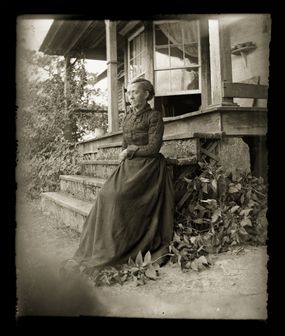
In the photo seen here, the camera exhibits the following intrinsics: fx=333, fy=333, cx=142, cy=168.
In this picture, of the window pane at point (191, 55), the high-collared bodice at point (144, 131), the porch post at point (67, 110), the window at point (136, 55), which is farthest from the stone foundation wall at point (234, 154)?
the window at point (136, 55)

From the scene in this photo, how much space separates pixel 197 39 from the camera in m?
5.53

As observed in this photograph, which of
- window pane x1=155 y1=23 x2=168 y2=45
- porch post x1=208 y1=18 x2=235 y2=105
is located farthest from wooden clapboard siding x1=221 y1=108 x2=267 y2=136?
window pane x1=155 y1=23 x2=168 y2=45

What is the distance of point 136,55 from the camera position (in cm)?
687

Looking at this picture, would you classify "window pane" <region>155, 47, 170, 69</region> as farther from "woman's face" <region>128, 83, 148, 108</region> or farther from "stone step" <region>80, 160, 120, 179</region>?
"woman's face" <region>128, 83, 148, 108</region>

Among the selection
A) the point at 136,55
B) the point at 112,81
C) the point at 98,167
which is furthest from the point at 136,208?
the point at 136,55

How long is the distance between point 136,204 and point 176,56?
12.4ft

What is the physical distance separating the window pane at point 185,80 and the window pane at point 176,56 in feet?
0.40

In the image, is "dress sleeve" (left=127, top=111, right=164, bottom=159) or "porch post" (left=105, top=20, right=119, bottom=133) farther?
"porch post" (left=105, top=20, right=119, bottom=133)

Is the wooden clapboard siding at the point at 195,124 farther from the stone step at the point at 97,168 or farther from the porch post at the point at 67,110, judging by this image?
the porch post at the point at 67,110

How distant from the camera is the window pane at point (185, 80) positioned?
18.8ft

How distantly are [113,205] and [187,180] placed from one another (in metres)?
0.78

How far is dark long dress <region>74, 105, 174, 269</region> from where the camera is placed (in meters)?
2.80

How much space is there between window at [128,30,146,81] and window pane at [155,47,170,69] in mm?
495
